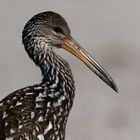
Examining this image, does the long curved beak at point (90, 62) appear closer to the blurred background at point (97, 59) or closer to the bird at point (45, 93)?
the bird at point (45, 93)

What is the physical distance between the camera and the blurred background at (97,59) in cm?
1162

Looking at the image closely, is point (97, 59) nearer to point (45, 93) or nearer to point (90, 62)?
point (90, 62)

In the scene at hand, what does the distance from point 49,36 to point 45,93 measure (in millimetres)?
571

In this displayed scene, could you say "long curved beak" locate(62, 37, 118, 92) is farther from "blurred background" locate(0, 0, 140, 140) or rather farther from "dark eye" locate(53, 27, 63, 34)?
"blurred background" locate(0, 0, 140, 140)

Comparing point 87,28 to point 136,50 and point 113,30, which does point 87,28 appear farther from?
point 136,50

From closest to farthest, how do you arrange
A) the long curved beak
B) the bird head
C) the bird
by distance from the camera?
the bird → the bird head → the long curved beak


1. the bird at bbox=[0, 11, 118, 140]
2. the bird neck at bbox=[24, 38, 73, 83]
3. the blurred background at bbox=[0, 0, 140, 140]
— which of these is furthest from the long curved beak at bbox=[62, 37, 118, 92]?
the blurred background at bbox=[0, 0, 140, 140]

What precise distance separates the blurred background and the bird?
6.52 feet

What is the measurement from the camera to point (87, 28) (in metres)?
15.3

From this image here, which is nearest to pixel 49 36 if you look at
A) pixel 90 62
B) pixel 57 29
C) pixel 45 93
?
pixel 57 29

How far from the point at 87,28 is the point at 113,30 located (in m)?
0.36

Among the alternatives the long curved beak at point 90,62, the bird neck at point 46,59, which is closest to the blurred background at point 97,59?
the long curved beak at point 90,62

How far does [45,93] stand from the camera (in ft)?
29.3

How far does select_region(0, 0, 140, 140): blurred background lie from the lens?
11.6 m
